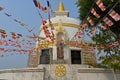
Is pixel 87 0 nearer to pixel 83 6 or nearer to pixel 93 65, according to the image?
pixel 83 6

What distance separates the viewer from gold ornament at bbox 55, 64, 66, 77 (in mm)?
15125

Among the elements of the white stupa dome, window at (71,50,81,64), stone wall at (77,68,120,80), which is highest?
the white stupa dome

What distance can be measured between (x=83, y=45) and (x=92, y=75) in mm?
3238

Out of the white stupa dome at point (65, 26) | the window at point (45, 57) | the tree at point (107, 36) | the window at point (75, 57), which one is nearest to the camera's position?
the tree at point (107, 36)

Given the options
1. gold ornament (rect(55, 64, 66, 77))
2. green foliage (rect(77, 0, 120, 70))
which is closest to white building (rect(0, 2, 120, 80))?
gold ornament (rect(55, 64, 66, 77))

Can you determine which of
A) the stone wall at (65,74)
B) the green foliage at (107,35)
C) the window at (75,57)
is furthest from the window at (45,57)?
the green foliage at (107,35)

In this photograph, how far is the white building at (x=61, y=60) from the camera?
597 inches

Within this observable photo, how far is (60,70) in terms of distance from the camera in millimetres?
15227

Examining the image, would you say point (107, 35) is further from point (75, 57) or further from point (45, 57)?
point (45, 57)

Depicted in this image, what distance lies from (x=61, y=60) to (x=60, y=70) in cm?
101

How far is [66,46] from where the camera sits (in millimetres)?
16719

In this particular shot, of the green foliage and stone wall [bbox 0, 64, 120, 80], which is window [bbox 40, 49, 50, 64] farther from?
the green foliage

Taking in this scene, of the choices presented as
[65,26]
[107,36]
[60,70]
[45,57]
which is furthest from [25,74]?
[107,36]

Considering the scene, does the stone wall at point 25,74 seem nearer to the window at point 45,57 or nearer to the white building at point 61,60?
the white building at point 61,60
